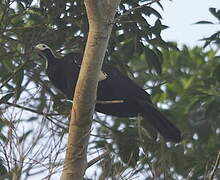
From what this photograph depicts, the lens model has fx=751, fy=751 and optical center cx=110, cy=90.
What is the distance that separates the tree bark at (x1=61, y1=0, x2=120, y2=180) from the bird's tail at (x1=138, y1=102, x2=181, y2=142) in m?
0.98

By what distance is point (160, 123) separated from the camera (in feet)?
14.7

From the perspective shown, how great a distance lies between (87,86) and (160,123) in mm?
1141

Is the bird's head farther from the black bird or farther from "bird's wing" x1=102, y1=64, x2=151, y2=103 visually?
"bird's wing" x1=102, y1=64, x2=151, y2=103

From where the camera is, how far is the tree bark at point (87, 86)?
342 cm

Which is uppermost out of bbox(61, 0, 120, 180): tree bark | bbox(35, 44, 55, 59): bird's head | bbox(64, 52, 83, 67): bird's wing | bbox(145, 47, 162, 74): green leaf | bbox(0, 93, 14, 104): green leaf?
bbox(35, 44, 55, 59): bird's head

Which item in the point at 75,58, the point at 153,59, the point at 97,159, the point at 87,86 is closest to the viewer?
the point at 87,86

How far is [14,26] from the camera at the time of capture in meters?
4.77

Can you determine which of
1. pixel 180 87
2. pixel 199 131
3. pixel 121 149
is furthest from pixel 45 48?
pixel 180 87

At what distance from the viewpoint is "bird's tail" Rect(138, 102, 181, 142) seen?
441 cm

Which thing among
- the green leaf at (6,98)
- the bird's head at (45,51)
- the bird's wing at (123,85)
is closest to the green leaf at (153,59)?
the bird's wing at (123,85)

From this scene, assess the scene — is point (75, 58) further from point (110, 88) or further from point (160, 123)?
point (160, 123)

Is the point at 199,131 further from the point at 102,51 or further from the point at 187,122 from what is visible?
the point at 102,51

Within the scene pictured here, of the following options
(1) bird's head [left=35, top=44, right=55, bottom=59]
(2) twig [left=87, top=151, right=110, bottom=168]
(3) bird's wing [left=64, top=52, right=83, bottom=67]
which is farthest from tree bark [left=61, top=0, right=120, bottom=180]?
(1) bird's head [left=35, top=44, right=55, bottom=59]

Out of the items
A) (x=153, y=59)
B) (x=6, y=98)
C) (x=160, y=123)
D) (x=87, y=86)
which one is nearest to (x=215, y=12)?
(x=153, y=59)
